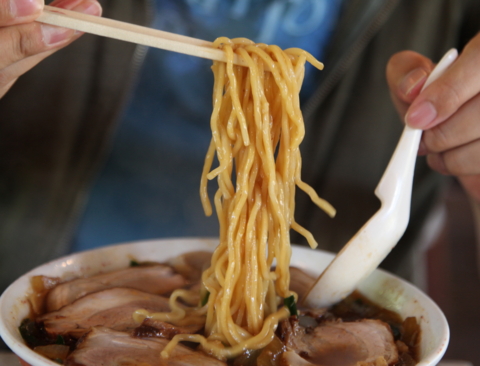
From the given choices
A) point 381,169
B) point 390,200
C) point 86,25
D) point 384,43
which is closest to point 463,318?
point 381,169

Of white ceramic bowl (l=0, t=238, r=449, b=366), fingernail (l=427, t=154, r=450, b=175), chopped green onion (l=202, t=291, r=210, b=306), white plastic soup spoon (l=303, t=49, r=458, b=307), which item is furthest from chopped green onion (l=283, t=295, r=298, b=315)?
fingernail (l=427, t=154, r=450, b=175)

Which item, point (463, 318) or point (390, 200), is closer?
point (390, 200)

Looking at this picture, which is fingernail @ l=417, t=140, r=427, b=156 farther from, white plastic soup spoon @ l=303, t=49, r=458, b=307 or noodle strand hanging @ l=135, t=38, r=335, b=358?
noodle strand hanging @ l=135, t=38, r=335, b=358

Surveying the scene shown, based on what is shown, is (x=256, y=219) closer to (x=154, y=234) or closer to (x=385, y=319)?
(x=385, y=319)

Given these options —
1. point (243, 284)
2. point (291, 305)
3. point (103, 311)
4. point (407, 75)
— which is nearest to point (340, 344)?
point (291, 305)

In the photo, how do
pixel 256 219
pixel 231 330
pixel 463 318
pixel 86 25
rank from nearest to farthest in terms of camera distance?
pixel 86 25
pixel 231 330
pixel 256 219
pixel 463 318

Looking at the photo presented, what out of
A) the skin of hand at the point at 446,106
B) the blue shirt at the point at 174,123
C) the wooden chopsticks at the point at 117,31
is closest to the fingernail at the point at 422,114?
the skin of hand at the point at 446,106
